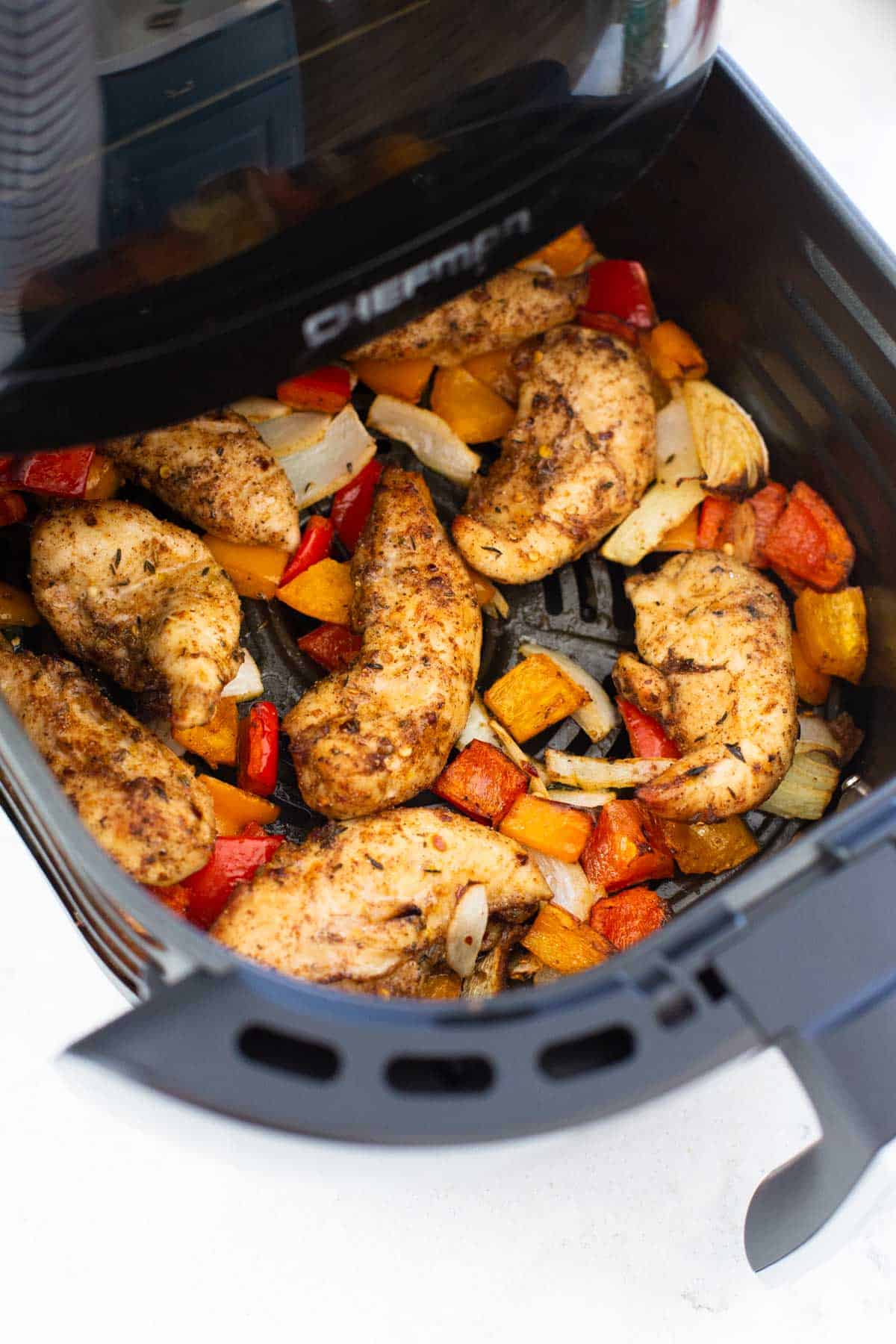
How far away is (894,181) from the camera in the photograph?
1.97 metres

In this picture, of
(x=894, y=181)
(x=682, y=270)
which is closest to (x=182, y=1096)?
(x=682, y=270)

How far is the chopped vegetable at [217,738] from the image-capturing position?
143 cm

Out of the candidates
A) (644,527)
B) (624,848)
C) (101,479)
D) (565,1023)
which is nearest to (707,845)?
(624,848)

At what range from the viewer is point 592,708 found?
5.03 ft

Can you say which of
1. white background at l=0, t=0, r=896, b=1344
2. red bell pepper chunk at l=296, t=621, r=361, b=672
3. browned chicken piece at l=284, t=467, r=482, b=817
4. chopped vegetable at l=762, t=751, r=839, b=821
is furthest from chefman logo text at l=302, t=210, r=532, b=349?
white background at l=0, t=0, r=896, b=1344

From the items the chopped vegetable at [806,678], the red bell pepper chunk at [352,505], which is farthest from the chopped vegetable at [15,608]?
the chopped vegetable at [806,678]

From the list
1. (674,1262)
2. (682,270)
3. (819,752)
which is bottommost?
(674,1262)

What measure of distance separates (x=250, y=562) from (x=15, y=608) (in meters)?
0.29

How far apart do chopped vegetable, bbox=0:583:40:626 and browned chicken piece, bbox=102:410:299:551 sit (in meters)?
0.21

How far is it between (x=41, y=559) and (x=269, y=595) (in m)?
0.30

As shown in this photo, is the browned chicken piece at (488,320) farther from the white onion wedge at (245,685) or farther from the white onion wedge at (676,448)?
the white onion wedge at (245,685)

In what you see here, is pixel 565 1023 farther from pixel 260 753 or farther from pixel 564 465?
pixel 564 465

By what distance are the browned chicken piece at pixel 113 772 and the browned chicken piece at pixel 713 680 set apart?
0.51 metres

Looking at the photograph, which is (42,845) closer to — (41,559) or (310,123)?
(41,559)
